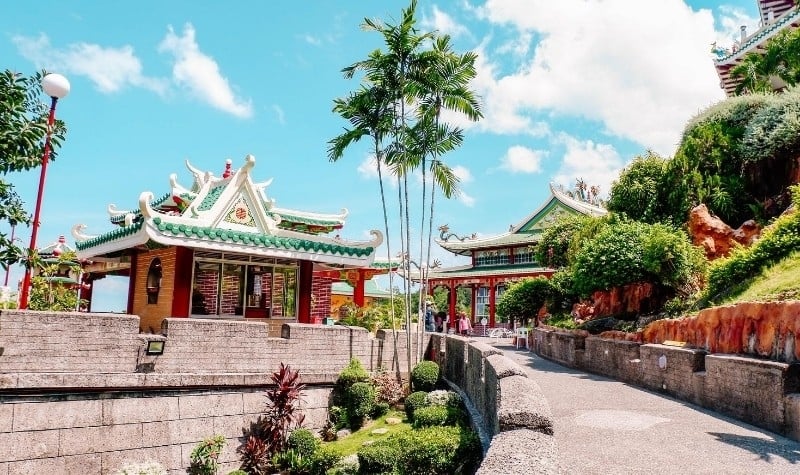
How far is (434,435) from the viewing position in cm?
812

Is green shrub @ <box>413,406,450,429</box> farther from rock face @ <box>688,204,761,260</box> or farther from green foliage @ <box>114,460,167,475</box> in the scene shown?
rock face @ <box>688,204,761,260</box>

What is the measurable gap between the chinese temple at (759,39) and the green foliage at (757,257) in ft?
54.2

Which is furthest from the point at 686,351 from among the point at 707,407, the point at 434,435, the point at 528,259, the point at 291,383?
the point at 528,259

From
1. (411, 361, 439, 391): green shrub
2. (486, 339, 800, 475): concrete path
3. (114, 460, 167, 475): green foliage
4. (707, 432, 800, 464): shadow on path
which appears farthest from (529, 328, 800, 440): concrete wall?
(114, 460, 167, 475): green foliage

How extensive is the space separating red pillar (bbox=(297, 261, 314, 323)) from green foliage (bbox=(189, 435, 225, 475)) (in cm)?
576

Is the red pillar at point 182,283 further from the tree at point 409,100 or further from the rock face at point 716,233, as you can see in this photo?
the rock face at point 716,233

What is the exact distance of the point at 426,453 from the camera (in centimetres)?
775

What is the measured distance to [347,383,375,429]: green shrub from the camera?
1168 cm

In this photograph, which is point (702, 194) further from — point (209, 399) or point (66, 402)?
point (66, 402)

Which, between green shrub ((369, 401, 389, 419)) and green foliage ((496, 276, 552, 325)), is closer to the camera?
green shrub ((369, 401, 389, 419))

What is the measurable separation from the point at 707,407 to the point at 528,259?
96.9 feet

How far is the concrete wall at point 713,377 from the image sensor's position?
21.6 feet

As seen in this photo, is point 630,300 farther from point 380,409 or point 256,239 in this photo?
point 256,239

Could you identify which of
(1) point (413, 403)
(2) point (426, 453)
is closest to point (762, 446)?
(2) point (426, 453)
